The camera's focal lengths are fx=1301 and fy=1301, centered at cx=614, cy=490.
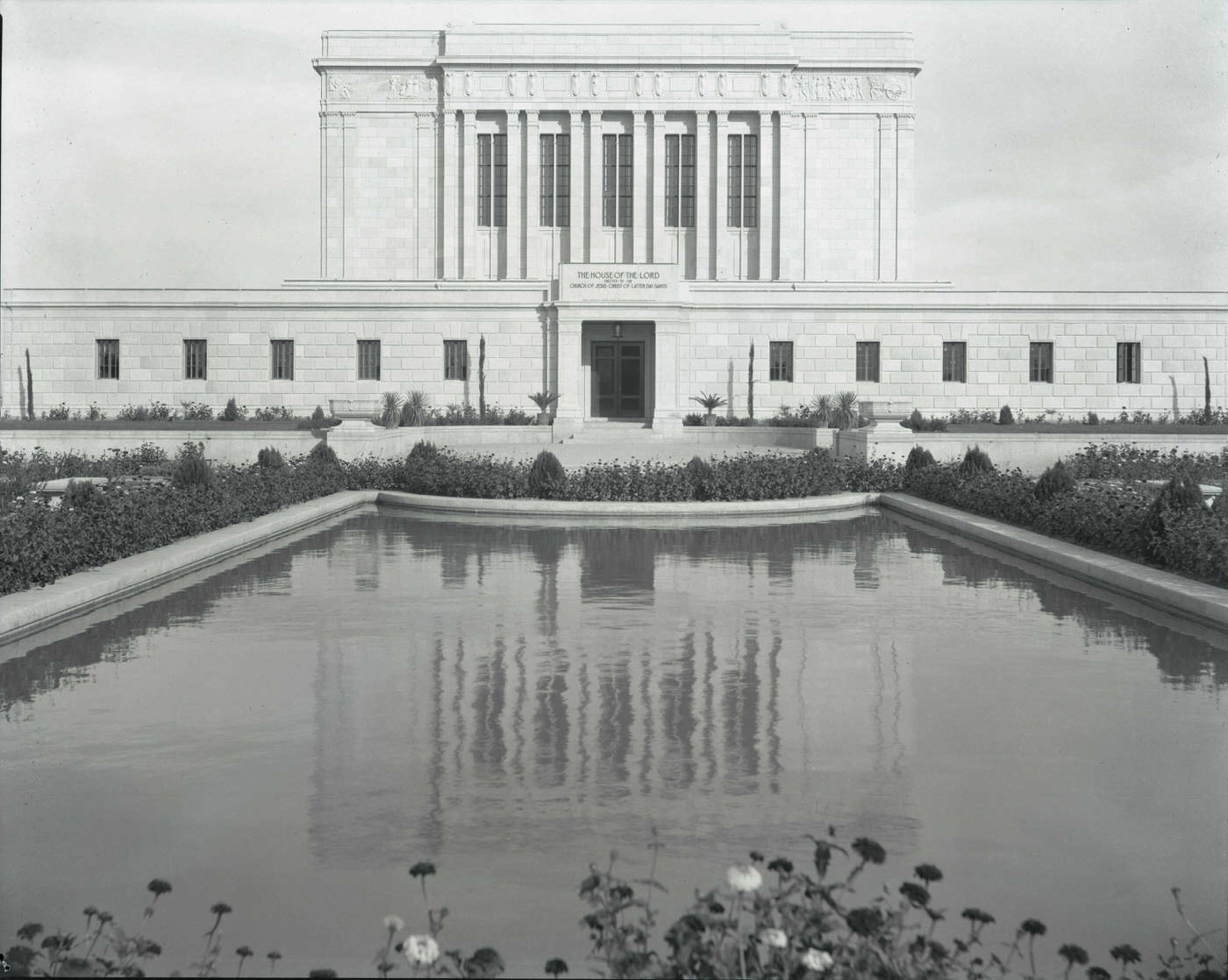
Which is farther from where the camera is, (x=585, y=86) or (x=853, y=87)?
(x=853, y=87)

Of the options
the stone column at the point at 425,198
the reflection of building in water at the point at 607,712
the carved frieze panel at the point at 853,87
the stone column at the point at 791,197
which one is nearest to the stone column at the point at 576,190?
the stone column at the point at 425,198

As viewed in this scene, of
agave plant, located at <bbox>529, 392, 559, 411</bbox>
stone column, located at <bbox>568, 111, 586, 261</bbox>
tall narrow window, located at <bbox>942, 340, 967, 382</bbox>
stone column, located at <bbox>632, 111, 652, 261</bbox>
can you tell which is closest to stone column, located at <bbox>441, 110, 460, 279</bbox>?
stone column, located at <bbox>568, 111, 586, 261</bbox>

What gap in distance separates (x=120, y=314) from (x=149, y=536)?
28684 mm

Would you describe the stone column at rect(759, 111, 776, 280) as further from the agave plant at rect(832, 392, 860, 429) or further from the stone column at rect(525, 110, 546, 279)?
the agave plant at rect(832, 392, 860, 429)

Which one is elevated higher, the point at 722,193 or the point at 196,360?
the point at 722,193

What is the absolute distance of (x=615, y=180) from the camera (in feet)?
168

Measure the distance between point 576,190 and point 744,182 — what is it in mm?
6613

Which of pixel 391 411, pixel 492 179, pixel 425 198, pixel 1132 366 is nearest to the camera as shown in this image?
pixel 391 411

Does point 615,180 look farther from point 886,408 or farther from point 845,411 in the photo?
point 845,411

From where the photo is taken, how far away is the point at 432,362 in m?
41.0

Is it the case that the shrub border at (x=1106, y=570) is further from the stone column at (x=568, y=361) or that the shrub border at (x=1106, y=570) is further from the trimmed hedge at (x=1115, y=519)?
the stone column at (x=568, y=361)

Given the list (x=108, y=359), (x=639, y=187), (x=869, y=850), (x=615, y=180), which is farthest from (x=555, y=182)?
(x=869, y=850)

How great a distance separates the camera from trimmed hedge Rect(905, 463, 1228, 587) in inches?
514

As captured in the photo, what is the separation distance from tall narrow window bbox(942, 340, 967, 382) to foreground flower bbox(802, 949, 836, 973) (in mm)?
39293
